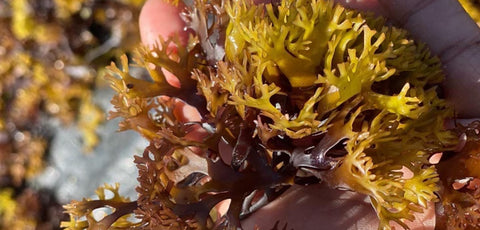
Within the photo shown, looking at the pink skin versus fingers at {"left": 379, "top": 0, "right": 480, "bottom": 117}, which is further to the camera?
fingers at {"left": 379, "top": 0, "right": 480, "bottom": 117}

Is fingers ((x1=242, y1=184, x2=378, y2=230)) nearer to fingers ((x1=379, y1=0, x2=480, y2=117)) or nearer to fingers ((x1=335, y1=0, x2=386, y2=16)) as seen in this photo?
fingers ((x1=379, y1=0, x2=480, y2=117))

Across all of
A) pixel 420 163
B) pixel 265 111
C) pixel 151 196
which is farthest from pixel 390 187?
pixel 151 196

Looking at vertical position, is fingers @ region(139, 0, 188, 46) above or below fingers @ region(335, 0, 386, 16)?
above

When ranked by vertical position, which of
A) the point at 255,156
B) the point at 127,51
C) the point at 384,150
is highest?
the point at 127,51

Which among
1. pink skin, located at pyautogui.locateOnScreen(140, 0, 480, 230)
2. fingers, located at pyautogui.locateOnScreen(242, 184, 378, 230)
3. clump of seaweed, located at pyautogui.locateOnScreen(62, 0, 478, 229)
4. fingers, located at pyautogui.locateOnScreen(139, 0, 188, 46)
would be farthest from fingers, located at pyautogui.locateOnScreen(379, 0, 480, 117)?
fingers, located at pyautogui.locateOnScreen(139, 0, 188, 46)

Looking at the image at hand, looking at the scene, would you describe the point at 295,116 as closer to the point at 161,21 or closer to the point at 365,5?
the point at 365,5

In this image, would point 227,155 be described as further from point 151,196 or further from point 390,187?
point 390,187

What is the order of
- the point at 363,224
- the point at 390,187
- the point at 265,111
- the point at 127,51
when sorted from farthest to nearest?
the point at 127,51
the point at 363,224
the point at 265,111
the point at 390,187
